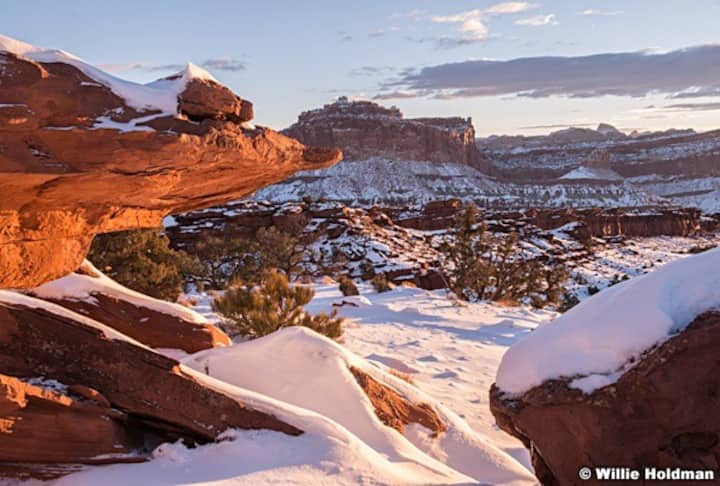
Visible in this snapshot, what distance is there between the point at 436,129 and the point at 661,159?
2169 inches

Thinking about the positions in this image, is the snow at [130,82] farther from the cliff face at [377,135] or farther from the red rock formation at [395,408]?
the cliff face at [377,135]

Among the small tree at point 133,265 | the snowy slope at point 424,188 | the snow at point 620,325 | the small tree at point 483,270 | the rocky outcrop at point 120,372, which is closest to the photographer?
the snow at point 620,325

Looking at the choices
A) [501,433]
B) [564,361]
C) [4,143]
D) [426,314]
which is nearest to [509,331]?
[426,314]

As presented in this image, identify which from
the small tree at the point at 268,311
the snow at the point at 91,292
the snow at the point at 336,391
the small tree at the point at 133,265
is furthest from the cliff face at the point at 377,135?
the snow at the point at 336,391

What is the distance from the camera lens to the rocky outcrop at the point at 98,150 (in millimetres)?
3807

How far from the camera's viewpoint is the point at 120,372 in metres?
4.82

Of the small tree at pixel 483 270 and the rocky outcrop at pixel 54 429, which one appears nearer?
the rocky outcrop at pixel 54 429

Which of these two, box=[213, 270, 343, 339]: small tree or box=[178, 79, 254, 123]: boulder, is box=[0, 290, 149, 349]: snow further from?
box=[213, 270, 343, 339]: small tree

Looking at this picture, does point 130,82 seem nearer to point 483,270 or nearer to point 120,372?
point 120,372

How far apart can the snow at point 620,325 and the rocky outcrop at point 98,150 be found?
7.31ft

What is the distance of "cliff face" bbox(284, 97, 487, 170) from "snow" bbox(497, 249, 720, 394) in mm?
115295

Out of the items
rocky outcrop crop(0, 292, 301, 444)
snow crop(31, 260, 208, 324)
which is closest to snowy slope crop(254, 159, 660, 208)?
snow crop(31, 260, 208, 324)

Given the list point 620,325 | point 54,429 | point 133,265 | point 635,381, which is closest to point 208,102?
point 54,429

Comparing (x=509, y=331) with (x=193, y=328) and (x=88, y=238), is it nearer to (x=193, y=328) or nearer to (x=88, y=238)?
(x=193, y=328)
